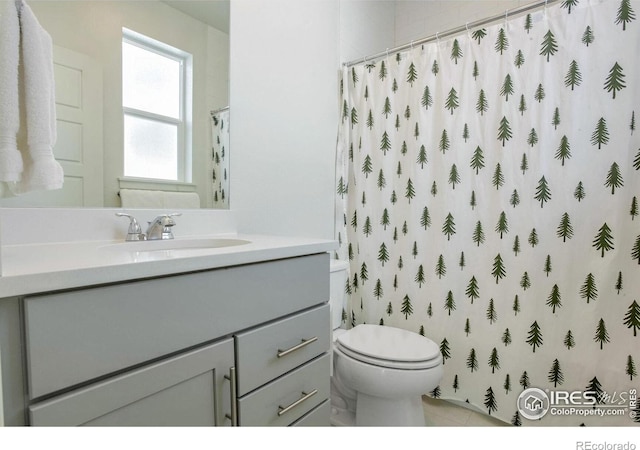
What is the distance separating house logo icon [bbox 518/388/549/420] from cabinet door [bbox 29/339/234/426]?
51.4 inches

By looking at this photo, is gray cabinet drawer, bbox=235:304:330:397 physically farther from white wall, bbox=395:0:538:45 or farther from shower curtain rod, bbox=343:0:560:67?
white wall, bbox=395:0:538:45

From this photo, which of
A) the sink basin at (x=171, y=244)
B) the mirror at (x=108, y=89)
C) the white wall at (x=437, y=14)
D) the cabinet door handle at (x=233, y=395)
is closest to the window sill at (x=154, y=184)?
the mirror at (x=108, y=89)

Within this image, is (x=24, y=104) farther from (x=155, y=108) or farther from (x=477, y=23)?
(x=477, y=23)

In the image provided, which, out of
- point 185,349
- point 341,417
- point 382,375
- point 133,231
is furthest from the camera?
point 341,417

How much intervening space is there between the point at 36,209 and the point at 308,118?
1.20 metres

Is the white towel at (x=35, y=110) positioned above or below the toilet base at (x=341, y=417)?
above

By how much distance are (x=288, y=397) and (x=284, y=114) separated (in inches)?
47.8

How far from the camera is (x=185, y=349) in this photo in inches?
26.6

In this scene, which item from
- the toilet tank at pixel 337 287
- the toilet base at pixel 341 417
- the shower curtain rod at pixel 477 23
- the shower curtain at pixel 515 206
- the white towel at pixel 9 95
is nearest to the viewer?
the white towel at pixel 9 95

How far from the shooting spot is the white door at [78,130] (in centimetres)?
94

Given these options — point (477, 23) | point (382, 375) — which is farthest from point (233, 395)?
point (477, 23)

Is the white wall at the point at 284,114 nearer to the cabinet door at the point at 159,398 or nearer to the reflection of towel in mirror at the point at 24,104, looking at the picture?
the reflection of towel in mirror at the point at 24,104

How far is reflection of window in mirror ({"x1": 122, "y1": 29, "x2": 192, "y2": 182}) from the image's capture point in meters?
1.09

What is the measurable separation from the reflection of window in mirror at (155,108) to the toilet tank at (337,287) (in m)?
0.82
